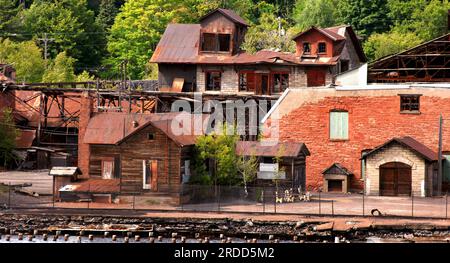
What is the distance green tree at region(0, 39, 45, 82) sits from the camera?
114062 millimetres

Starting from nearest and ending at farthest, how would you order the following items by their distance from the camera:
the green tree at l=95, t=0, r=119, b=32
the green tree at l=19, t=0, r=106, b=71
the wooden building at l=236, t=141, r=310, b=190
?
the wooden building at l=236, t=141, r=310, b=190 < the green tree at l=19, t=0, r=106, b=71 < the green tree at l=95, t=0, r=119, b=32

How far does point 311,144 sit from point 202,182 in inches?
427

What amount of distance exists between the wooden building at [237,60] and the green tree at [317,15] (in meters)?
31.5

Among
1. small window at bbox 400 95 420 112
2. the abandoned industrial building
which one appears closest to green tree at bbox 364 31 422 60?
the abandoned industrial building

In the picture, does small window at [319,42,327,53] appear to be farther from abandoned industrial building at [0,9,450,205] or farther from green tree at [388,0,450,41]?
green tree at [388,0,450,41]

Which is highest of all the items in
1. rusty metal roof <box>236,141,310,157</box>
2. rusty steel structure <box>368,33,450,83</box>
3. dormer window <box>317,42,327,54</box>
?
dormer window <box>317,42,327,54</box>

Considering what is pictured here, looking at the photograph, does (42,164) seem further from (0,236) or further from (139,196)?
(0,236)

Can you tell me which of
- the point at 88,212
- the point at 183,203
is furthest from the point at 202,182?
the point at 88,212

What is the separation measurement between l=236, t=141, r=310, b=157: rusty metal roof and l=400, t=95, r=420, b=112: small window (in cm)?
685

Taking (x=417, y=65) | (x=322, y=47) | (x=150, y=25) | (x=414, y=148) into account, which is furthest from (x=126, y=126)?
(x=150, y=25)

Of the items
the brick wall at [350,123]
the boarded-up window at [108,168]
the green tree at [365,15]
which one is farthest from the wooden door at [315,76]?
the green tree at [365,15]

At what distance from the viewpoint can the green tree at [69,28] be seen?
12912 centimetres

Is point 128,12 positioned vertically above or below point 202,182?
above

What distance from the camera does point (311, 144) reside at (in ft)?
268
